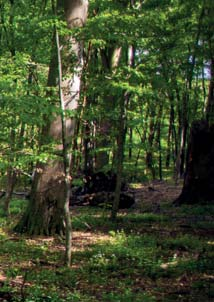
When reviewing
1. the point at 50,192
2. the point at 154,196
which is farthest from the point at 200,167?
the point at 50,192

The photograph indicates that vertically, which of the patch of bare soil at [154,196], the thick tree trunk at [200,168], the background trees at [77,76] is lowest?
the patch of bare soil at [154,196]

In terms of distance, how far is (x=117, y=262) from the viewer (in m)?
7.78

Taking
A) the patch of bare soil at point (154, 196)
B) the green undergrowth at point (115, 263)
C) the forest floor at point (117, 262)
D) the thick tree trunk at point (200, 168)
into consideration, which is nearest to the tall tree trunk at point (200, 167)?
the thick tree trunk at point (200, 168)

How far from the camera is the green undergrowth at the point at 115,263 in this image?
6.07 metres

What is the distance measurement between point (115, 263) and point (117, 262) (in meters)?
0.14

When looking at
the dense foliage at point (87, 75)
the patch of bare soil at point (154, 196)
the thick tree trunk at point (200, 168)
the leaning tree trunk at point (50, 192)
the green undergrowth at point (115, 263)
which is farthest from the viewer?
the patch of bare soil at point (154, 196)

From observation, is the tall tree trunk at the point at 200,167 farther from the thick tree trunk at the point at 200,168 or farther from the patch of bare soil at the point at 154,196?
the patch of bare soil at the point at 154,196

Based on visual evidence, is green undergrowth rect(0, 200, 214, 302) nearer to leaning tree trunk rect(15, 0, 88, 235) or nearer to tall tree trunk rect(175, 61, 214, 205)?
leaning tree trunk rect(15, 0, 88, 235)

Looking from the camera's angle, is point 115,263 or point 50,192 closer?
point 115,263

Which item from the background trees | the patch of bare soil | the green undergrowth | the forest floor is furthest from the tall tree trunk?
the background trees

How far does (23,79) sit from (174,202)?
8.41 m

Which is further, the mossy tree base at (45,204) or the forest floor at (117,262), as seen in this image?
the mossy tree base at (45,204)

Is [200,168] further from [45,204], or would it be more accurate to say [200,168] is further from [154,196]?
[45,204]

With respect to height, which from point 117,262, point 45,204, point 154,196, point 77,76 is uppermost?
point 77,76
